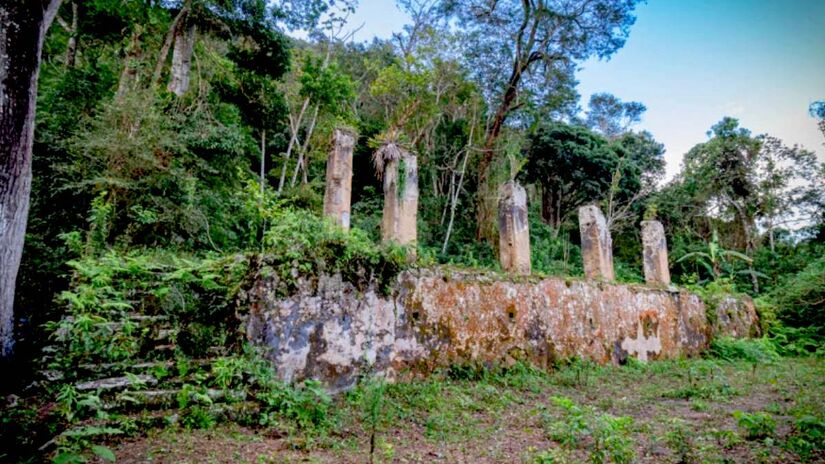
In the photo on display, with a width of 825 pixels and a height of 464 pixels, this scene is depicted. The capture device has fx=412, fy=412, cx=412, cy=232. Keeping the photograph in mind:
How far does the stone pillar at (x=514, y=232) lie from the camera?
27.1 feet

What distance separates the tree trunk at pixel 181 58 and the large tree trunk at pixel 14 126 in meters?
7.16

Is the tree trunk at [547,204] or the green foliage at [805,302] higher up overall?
the tree trunk at [547,204]

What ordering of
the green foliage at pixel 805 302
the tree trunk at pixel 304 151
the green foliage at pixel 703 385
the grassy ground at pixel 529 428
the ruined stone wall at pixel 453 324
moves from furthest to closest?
the tree trunk at pixel 304 151, the green foliage at pixel 805 302, the green foliage at pixel 703 385, the ruined stone wall at pixel 453 324, the grassy ground at pixel 529 428

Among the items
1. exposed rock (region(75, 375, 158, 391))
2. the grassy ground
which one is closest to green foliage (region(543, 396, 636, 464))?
the grassy ground

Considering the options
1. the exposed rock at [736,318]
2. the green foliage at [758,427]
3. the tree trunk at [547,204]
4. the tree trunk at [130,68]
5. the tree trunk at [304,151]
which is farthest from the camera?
the tree trunk at [547,204]

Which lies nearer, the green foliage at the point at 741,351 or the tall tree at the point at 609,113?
the green foliage at the point at 741,351

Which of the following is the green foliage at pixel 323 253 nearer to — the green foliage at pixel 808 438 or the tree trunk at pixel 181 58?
the green foliage at pixel 808 438

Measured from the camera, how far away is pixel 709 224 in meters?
19.3

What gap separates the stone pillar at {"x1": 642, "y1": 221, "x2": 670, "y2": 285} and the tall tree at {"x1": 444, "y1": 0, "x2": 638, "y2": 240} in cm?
597

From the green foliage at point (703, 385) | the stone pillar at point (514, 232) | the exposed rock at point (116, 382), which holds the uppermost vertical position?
the stone pillar at point (514, 232)

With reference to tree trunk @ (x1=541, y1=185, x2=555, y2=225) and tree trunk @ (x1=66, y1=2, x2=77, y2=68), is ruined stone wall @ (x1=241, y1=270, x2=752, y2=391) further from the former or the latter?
tree trunk @ (x1=541, y1=185, x2=555, y2=225)

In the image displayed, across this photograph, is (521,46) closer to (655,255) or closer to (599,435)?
(655,255)

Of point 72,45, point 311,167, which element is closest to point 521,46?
point 311,167

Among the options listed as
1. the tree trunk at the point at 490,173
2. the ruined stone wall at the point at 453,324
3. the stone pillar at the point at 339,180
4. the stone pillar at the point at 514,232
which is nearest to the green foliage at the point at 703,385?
the ruined stone wall at the point at 453,324
